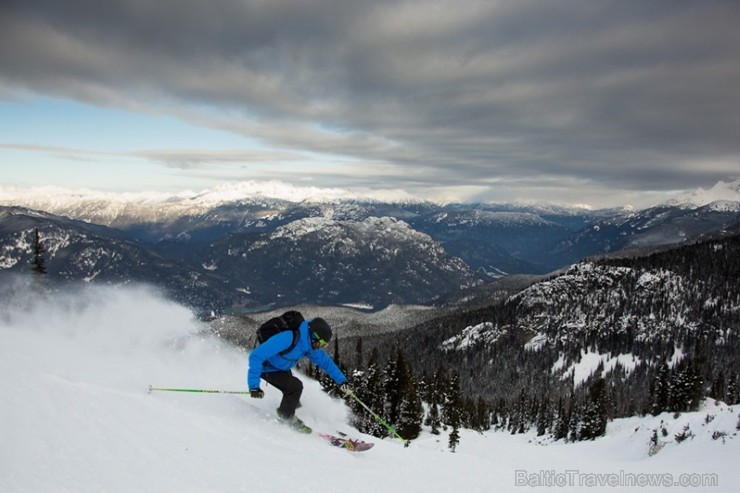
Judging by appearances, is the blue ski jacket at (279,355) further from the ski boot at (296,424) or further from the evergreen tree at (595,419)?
the evergreen tree at (595,419)

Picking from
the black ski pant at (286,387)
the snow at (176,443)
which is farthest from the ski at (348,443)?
the black ski pant at (286,387)

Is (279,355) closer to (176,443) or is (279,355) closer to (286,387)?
(286,387)

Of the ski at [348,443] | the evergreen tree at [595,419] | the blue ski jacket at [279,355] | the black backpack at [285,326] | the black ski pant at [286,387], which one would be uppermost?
Result: the black backpack at [285,326]

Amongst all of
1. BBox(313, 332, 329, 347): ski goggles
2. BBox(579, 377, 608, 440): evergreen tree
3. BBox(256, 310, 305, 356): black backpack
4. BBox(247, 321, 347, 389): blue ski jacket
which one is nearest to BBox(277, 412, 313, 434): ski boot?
BBox(247, 321, 347, 389): blue ski jacket

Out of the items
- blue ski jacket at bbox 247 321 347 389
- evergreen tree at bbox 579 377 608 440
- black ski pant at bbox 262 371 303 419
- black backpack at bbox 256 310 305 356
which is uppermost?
black backpack at bbox 256 310 305 356

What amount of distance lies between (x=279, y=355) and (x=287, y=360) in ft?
1.05

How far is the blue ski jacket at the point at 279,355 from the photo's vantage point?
12.8 m

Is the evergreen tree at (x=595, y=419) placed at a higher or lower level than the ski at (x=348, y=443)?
lower

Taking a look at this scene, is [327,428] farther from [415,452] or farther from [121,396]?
[121,396]

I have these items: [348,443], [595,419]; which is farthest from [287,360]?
[595,419]

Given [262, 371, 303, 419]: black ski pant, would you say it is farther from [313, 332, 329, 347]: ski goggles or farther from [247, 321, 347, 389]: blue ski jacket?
[313, 332, 329, 347]: ski goggles

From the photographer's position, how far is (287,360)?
1336cm

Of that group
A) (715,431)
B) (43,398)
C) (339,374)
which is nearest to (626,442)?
(715,431)

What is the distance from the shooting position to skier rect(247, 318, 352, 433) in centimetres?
1285
